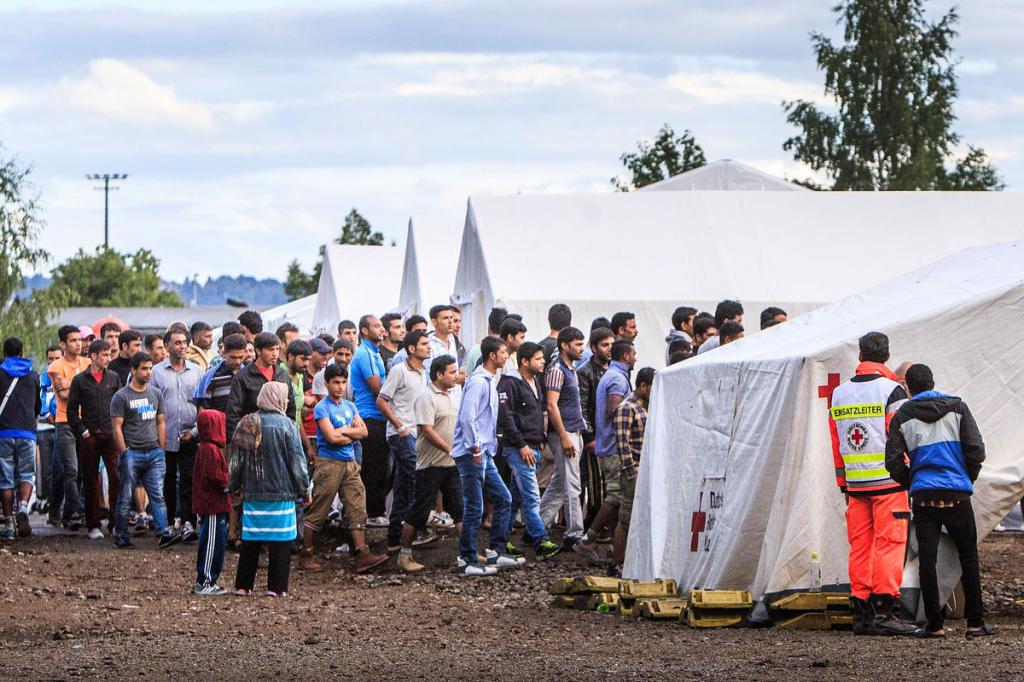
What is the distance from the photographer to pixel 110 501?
16234mm

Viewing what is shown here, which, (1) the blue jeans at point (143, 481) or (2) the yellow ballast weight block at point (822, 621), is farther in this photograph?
(1) the blue jeans at point (143, 481)

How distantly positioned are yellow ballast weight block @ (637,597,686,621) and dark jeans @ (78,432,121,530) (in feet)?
21.3

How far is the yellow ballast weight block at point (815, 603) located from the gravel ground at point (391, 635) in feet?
0.76

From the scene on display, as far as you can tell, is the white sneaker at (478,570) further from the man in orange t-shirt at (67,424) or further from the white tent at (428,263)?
the white tent at (428,263)

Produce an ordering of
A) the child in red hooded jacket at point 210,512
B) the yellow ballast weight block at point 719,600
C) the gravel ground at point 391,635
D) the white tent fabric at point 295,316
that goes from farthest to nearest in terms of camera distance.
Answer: the white tent fabric at point 295,316 → the child in red hooded jacket at point 210,512 → the yellow ballast weight block at point 719,600 → the gravel ground at point 391,635

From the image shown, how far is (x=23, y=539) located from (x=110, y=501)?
3.44 ft

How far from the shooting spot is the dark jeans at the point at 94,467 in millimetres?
15547

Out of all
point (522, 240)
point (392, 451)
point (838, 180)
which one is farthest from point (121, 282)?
point (392, 451)

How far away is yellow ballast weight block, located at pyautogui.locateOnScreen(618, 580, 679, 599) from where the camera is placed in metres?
11.3

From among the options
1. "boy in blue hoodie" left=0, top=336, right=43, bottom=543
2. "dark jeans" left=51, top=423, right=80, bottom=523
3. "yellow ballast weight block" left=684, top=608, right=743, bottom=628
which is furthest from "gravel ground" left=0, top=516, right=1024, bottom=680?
"dark jeans" left=51, top=423, right=80, bottom=523

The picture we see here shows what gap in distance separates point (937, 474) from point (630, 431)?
11.7ft

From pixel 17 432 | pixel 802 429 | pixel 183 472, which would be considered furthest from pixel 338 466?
pixel 802 429

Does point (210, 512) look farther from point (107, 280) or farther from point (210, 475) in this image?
point (107, 280)

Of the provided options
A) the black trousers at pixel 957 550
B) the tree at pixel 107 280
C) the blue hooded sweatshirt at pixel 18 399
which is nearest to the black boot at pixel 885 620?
the black trousers at pixel 957 550
